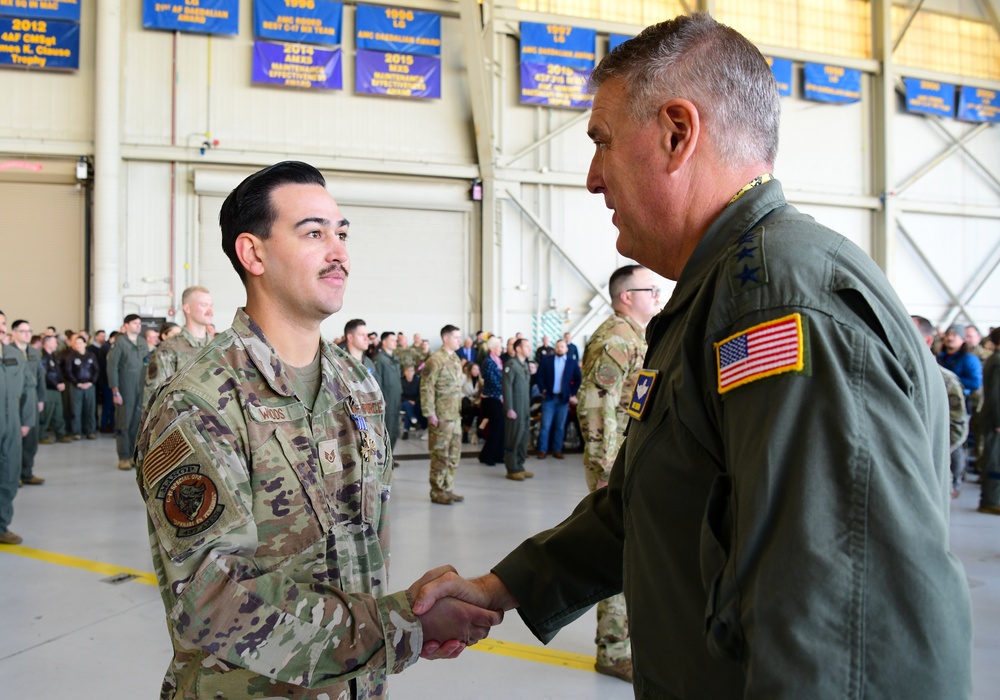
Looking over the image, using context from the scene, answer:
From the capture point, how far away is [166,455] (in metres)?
1.35

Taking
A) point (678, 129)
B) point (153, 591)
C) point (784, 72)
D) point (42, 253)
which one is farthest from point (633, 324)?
point (784, 72)

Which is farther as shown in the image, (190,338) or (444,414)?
(444,414)

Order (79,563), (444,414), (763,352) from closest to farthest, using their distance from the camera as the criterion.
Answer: (763,352) < (79,563) < (444,414)

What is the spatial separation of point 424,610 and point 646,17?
49.5 feet

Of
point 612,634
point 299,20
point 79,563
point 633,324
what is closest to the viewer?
point 612,634

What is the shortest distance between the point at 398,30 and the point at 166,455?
43.7ft

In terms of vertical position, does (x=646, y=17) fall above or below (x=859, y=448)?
above

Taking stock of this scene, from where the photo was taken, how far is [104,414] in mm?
12695

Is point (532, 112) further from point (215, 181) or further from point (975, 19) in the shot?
point (975, 19)

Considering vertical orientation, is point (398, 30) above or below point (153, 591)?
above

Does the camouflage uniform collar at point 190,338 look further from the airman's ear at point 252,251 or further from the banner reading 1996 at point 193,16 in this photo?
the banner reading 1996 at point 193,16

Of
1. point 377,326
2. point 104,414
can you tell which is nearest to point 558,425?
point 377,326

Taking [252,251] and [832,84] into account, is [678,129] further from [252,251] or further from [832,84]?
[832,84]

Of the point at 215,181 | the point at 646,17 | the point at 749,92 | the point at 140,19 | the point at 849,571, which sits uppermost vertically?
the point at 646,17
